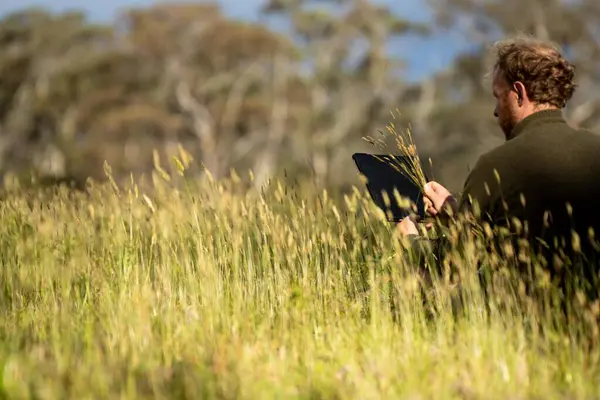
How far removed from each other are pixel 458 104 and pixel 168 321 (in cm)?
2438

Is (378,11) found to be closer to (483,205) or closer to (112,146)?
(112,146)

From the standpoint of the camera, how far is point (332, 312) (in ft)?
11.2

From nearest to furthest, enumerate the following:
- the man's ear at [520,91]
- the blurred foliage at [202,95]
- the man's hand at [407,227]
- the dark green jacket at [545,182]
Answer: the dark green jacket at [545,182]
the man's ear at [520,91]
the man's hand at [407,227]
the blurred foliage at [202,95]

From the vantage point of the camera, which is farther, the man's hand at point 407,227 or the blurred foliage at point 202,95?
the blurred foliage at point 202,95

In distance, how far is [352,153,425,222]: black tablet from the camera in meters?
3.43

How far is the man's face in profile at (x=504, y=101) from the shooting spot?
10.7 feet

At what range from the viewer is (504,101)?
10.8 feet

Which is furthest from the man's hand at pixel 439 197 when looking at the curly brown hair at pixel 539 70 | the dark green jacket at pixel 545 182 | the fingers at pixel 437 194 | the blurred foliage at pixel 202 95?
the blurred foliage at pixel 202 95

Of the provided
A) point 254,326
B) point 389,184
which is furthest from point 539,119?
point 254,326

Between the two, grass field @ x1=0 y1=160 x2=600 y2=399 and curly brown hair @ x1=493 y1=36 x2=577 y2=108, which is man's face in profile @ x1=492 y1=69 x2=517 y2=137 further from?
grass field @ x1=0 y1=160 x2=600 y2=399

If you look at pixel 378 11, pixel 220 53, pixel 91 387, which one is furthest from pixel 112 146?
pixel 91 387

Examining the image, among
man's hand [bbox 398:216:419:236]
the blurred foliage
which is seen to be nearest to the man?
man's hand [bbox 398:216:419:236]

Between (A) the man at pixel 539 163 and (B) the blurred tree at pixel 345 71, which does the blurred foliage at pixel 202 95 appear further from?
(A) the man at pixel 539 163

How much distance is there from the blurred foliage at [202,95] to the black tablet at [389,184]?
2204 cm
